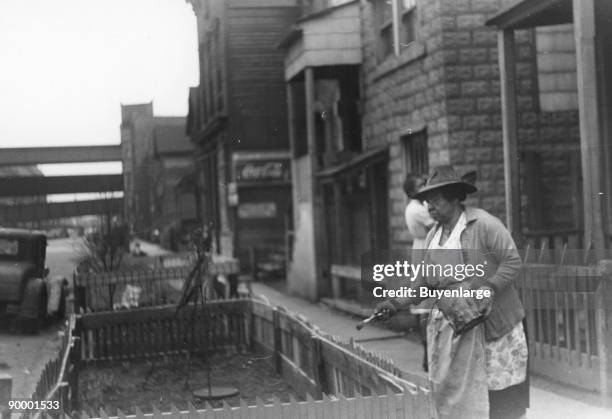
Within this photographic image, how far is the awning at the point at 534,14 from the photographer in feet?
29.4

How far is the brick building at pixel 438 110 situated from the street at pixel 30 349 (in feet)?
15.7

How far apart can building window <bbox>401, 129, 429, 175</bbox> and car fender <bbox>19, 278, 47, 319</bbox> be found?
221 inches

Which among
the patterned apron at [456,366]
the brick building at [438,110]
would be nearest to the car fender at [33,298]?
the brick building at [438,110]

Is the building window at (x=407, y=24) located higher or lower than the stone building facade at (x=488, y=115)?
higher

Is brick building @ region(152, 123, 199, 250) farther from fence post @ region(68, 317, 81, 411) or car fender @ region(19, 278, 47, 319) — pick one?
fence post @ region(68, 317, 81, 411)

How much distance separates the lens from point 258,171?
26.8 meters

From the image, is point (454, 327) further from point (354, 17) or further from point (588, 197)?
point (354, 17)

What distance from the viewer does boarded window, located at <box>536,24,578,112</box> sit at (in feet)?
38.6

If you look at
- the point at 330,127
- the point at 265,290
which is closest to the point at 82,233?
the point at 330,127

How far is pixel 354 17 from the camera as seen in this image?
15.5 metres

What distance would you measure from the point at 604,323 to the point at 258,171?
20.1m

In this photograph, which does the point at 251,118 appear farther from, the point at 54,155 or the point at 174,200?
the point at 54,155

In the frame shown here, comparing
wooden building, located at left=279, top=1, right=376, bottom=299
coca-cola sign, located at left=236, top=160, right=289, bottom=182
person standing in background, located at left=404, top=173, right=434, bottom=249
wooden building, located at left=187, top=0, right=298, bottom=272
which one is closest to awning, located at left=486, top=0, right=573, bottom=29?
person standing in background, located at left=404, top=173, right=434, bottom=249

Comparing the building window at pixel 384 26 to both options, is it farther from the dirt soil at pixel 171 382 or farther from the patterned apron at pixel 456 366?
the patterned apron at pixel 456 366
